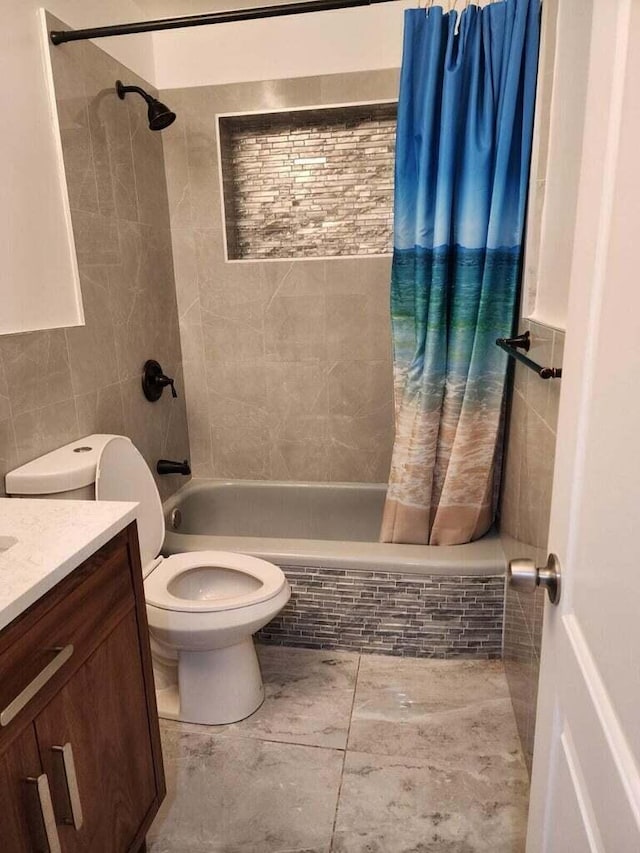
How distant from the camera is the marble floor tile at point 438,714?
1.58 metres

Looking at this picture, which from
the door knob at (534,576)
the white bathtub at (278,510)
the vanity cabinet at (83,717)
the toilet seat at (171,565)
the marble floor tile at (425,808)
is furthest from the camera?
the white bathtub at (278,510)

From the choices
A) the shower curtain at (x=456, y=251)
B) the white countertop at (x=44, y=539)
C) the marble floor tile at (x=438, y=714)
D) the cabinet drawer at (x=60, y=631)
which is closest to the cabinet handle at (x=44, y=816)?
the cabinet drawer at (x=60, y=631)

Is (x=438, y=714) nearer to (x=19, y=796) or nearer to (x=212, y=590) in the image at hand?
(x=212, y=590)

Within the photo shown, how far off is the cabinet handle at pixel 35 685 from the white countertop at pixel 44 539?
125 mm

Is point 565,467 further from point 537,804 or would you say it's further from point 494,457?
point 494,457

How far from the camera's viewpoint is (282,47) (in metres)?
2.26

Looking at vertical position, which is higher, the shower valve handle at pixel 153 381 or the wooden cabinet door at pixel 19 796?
the shower valve handle at pixel 153 381

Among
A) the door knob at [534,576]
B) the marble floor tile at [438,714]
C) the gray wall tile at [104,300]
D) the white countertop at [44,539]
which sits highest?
the gray wall tile at [104,300]

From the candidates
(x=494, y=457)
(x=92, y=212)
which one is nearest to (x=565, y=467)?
(x=494, y=457)

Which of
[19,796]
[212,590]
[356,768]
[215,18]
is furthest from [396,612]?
[215,18]

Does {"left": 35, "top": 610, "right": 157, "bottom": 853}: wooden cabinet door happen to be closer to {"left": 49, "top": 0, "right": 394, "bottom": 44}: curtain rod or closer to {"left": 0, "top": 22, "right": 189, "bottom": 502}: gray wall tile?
{"left": 0, "top": 22, "right": 189, "bottom": 502}: gray wall tile

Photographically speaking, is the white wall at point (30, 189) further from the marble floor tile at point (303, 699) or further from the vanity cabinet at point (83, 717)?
the marble floor tile at point (303, 699)

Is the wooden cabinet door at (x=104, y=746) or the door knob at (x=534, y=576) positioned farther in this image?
the wooden cabinet door at (x=104, y=746)

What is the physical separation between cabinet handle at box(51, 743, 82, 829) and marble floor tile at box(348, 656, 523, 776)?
0.88 metres
